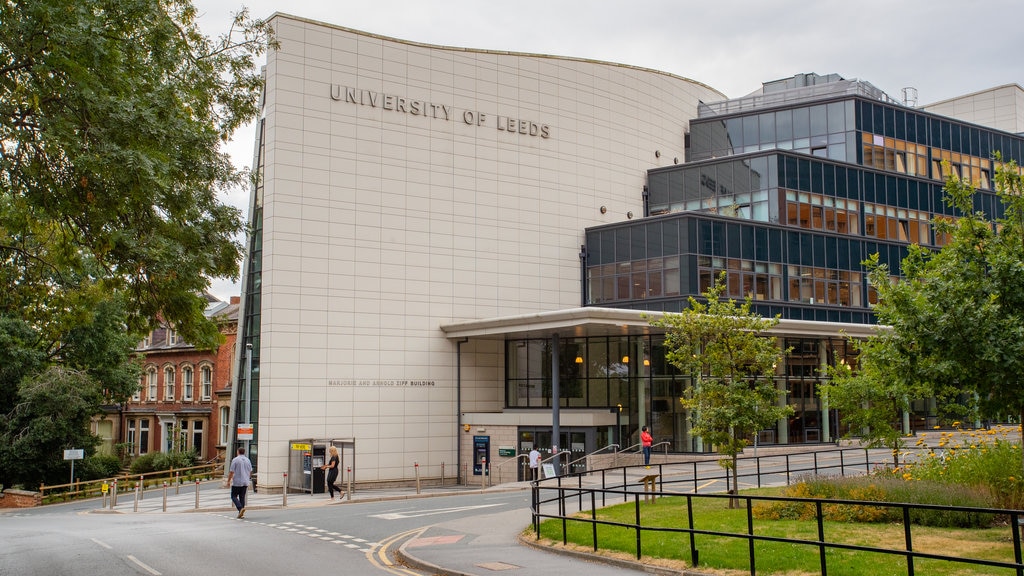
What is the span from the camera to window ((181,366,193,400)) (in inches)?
2338

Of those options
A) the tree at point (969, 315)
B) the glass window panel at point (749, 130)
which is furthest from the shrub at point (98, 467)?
the tree at point (969, 315)

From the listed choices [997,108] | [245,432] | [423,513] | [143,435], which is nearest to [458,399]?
[245,432]

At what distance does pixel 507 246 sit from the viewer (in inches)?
1677

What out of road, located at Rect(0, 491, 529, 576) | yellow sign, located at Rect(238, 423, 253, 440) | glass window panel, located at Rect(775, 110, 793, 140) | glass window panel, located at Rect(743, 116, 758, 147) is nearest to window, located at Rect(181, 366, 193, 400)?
yellow sign, located at Rect(238, 423, 253, 440)

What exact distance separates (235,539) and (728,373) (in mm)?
11784

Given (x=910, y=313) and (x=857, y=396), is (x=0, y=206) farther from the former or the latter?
(x=857, y=396)

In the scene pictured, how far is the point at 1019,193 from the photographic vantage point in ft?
50.5

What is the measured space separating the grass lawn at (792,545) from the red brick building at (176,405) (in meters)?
39.6

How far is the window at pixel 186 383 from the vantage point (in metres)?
59.4

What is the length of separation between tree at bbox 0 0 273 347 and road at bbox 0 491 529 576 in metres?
4.08

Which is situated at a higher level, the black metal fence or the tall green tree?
the tall green tree

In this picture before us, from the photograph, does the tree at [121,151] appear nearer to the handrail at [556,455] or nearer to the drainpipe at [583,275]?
the handrail at [556,455]

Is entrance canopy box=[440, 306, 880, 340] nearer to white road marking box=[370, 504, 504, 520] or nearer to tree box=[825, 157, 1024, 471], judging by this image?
white road marking box=[370, 504, 504, 520]

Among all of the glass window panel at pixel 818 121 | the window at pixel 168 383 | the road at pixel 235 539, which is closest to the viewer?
the road at pixel 235 539
